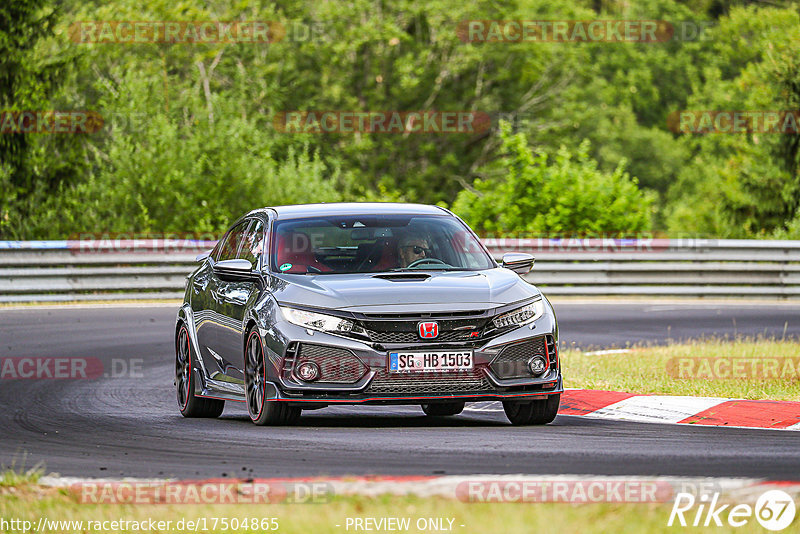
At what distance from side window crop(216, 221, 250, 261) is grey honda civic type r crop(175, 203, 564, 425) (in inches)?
24.5

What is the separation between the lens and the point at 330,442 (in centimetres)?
865

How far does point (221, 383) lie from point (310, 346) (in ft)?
5.33

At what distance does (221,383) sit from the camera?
10531 millimetres

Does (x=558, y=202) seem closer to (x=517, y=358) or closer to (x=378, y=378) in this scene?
(x=517, y=358)

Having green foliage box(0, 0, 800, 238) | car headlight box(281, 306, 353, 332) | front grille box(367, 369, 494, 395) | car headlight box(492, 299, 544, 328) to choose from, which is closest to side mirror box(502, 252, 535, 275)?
car headlight box(492, 299, 544, 328)

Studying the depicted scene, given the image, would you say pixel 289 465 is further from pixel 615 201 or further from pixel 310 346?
pixel 615 201

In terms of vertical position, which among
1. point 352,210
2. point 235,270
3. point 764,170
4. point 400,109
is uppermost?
point 352,210

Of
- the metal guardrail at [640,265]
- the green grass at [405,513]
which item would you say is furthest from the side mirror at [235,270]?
the metal guardrail at [640,265]

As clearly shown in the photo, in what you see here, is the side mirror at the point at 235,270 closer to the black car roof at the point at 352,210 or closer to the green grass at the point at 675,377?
the black car roof at the point at 352,210

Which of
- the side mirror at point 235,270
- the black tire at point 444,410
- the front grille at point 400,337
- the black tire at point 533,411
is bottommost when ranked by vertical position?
the black tire at point 444,410

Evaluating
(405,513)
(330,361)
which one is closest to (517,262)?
(330,361)

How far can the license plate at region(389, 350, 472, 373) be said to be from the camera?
910 centimetres

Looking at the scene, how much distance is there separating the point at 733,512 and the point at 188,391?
6.12 metres

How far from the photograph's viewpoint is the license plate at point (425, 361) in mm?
9102
